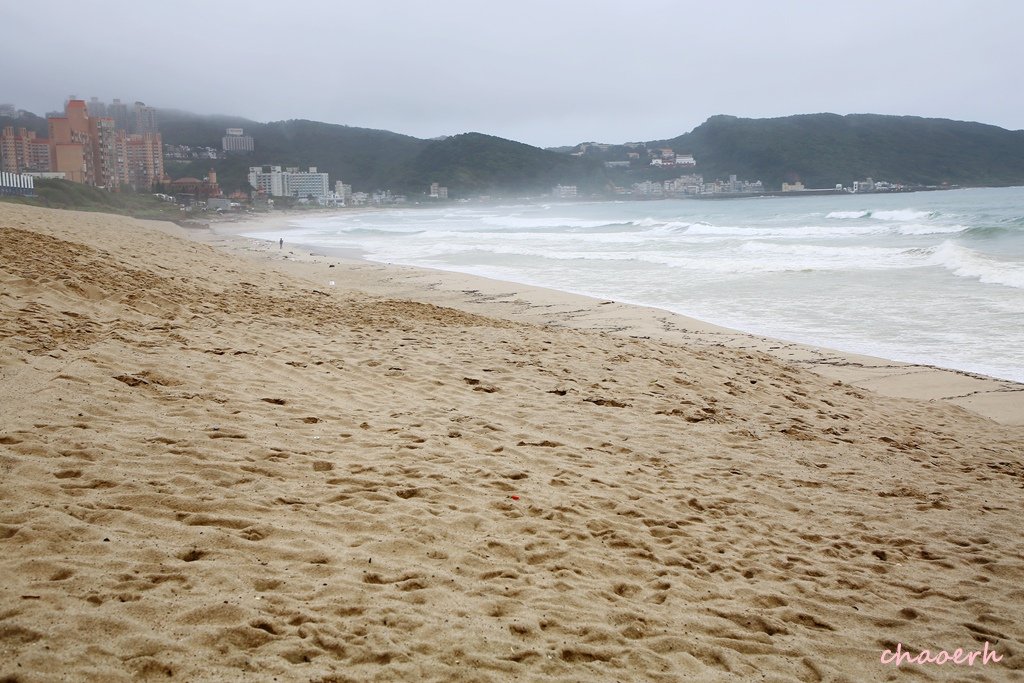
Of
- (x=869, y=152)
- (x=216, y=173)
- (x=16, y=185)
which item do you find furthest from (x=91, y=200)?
(x=869, y=152)

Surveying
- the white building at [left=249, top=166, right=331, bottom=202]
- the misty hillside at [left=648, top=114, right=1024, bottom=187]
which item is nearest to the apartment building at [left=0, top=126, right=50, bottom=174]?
the white building at [left=249, top=166, right=331, bottom=202]

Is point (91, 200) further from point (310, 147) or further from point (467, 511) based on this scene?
point (310, 147)

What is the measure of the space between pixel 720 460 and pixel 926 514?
127 cm

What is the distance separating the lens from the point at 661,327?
420 inches

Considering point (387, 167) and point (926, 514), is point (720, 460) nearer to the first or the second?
point (926, 514)

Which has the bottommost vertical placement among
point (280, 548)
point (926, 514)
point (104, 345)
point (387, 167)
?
point (926, 514)

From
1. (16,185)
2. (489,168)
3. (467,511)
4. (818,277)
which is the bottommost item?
(467,511)

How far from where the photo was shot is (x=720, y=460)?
4.98m

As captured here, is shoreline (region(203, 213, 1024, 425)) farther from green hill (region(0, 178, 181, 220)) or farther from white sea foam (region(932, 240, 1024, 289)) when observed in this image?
green hill (region(0, 178, 181, 220))

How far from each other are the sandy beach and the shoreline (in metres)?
0.15

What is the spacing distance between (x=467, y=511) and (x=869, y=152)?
363 feet

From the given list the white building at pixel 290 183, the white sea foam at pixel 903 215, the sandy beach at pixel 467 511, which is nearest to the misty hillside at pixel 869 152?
the white sea foam at pixel 903 215

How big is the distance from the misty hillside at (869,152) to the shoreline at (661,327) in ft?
303

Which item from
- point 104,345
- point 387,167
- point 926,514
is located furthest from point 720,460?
point 387,167
